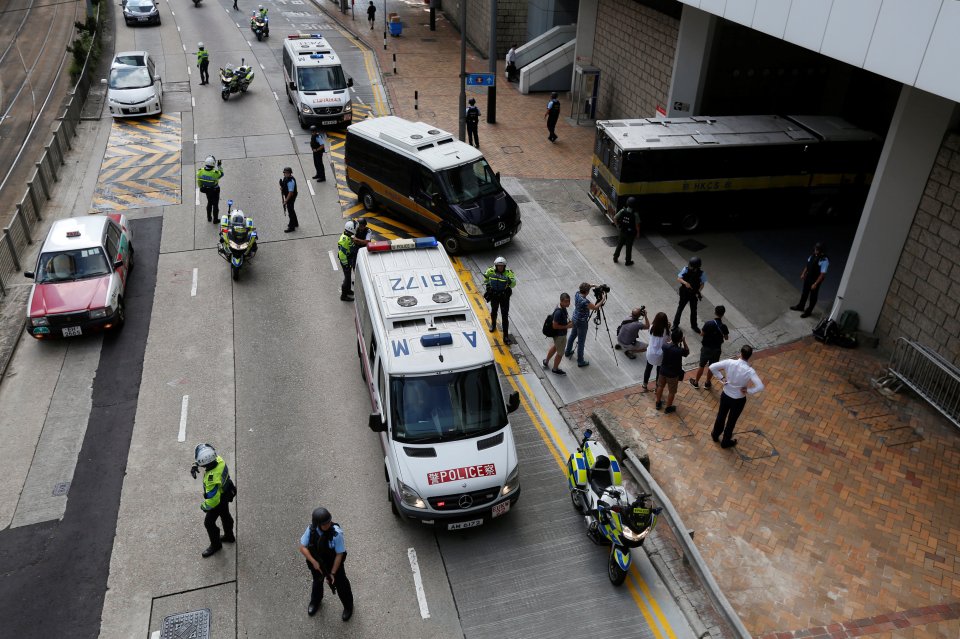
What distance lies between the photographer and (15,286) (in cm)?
1662

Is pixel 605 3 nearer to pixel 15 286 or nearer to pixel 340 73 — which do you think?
pixel 340 73

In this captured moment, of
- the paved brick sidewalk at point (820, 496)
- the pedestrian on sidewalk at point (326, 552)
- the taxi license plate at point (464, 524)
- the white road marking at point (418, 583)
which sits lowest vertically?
the white road marking at point (418, 583)

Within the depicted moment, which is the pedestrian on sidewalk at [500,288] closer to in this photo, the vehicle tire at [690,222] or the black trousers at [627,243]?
the black trousers at [627,243]

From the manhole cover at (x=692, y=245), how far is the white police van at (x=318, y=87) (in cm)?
1370

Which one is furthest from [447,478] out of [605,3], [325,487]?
[605,3]

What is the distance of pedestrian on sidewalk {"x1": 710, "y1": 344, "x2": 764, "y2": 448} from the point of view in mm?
11055

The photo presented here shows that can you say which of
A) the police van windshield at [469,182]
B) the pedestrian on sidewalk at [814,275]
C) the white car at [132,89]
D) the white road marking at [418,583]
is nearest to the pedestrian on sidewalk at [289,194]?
the police van windshield at [469,182]

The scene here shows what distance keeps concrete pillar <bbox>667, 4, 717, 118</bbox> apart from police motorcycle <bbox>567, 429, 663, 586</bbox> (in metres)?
14.2

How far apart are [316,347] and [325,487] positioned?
4.12 meters

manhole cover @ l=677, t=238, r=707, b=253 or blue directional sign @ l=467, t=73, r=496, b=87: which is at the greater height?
blue directional sign @ l=467, t=73, r=496, b=87

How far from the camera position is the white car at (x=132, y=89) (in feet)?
87.5

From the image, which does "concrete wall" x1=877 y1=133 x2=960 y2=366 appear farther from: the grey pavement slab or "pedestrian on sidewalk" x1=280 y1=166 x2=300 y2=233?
the grey pavement slab

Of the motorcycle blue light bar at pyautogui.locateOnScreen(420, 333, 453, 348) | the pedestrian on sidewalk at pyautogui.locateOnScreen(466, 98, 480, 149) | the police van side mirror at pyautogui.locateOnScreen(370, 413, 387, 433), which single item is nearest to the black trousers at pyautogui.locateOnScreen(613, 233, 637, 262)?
the motorcycle blue light bar at pyautogui.locateOnScreen(420, 333, 453, 348)

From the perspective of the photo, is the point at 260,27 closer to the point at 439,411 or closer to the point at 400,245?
the point at 400,245
